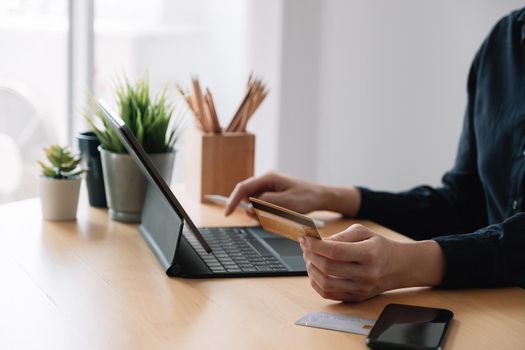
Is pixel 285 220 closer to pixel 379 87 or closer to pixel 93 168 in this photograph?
pixel 93 168

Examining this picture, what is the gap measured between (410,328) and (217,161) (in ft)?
2.65

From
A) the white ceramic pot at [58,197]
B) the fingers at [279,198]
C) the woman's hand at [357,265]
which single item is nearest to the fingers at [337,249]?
the woman's hand at [357,265]

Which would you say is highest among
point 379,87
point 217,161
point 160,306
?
point 379,87

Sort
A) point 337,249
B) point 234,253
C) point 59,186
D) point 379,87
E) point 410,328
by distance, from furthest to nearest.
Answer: point 379,87
point 59,186
point 234,253
point 337,249
point 410,328

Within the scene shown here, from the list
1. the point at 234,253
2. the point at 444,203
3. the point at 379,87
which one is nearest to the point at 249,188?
the point at 234,253

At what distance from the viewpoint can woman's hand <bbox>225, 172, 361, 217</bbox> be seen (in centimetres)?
146

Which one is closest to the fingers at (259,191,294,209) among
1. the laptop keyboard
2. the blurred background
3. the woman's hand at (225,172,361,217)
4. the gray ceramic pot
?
the woman's hand at (225,172,361,217)

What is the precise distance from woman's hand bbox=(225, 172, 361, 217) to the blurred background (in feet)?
3.01

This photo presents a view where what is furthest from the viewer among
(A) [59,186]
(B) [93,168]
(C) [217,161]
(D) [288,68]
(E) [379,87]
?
(D) [288,68]

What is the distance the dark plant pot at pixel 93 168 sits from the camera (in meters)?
1.49

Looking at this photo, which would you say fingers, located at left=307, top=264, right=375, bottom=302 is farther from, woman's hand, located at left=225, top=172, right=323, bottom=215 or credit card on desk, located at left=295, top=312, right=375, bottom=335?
woman's hand, located at left=225, top=172, right=323, bottom=215

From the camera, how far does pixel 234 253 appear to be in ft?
3.96

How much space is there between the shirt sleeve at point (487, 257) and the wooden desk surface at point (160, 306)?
0.05 ft

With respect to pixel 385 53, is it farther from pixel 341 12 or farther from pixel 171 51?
pixel 171 51
